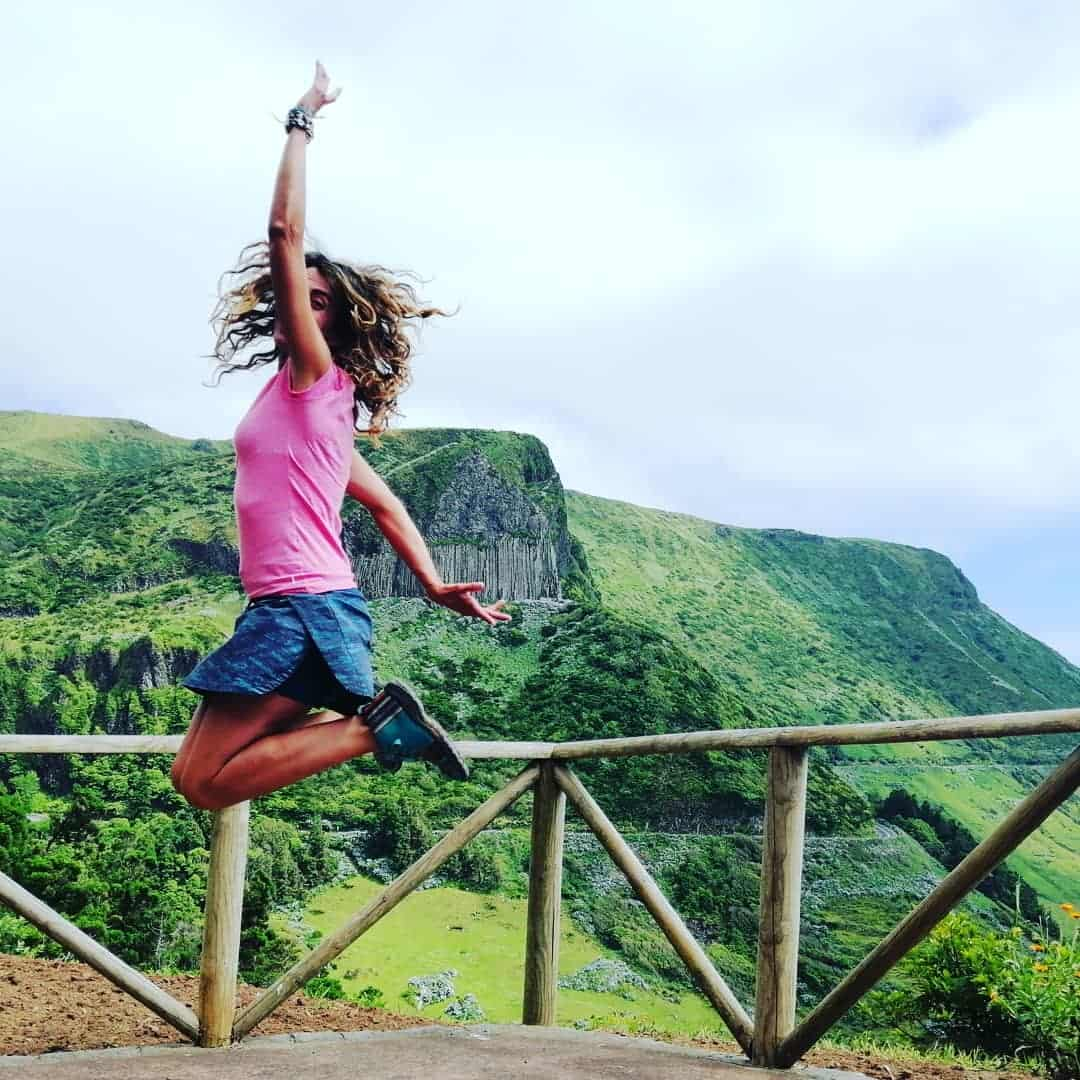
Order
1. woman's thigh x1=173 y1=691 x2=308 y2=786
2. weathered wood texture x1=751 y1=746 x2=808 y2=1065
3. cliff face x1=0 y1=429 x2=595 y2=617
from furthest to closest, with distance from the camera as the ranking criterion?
1. cliff face x1=0 y1=429 x2=595 y2=617
2. weathered wood texture x1=751 y1=746 x2=808 y2=1065
3. woman's thigh x1=173 y1=691 x2=308 y2=786

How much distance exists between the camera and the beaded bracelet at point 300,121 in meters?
2.18

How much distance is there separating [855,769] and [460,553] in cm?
1607

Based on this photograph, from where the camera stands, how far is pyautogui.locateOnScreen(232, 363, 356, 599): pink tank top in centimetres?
225

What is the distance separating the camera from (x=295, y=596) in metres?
2.23

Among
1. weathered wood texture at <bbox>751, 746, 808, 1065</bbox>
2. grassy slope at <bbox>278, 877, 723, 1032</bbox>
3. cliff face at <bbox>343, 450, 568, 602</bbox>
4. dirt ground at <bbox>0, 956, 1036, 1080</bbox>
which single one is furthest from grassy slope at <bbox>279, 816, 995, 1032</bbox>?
cliff face at <bbox>343, 450, 568, 602</bbox>

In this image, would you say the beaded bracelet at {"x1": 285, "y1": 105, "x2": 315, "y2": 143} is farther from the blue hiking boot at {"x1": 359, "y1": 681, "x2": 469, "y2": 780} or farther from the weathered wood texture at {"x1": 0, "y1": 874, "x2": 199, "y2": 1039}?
the weathered wood texture at {"x1": 0, "y1": 874, "x2": 199, "y2": 1039}

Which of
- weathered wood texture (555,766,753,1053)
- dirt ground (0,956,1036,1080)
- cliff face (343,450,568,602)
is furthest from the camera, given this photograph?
cliff face (343,450,568,602)

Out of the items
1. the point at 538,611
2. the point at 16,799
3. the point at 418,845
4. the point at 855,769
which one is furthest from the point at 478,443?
the point at 16,799

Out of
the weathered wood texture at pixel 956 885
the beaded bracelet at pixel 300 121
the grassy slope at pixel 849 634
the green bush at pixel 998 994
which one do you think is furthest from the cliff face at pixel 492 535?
the beaded bracelet at pixel 300 121

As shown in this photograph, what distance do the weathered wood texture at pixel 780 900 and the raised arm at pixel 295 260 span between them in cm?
170

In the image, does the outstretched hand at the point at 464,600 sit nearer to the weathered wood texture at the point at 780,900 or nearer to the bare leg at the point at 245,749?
the bare leg at the point at 245,749

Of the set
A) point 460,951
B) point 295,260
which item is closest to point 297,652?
point 295,260

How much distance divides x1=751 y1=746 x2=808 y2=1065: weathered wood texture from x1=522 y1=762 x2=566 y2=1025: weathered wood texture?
0.93m

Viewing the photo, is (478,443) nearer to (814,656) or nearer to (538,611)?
(538,611)
